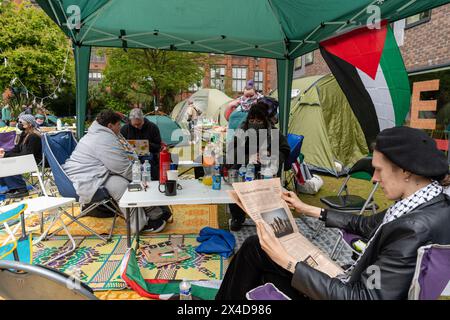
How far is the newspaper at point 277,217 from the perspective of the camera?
5.05ft

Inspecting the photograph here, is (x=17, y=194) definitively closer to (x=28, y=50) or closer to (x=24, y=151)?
(x=24, y=151)

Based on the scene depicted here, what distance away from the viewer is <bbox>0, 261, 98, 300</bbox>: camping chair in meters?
0.91

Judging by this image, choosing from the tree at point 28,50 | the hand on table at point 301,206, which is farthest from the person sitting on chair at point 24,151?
the tree at point 28,50

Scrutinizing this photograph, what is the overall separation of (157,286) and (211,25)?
3749mm

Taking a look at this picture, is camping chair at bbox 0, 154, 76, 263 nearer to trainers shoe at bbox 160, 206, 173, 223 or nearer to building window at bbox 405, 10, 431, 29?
trainers shoe at bbox 160, 206, 173, 223

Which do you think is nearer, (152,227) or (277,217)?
(277,217)

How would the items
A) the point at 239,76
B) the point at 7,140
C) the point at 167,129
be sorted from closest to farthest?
1. the point at 7,140
2. the point at 167,129
3. the point at 239,76

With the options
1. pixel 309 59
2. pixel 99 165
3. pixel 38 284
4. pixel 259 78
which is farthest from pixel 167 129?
pixel 259 78

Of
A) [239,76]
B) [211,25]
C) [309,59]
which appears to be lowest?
[211,25]

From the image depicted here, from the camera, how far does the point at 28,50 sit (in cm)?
1658

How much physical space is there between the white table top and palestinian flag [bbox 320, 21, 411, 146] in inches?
62.3

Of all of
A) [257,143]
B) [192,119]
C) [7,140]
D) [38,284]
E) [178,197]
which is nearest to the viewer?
[38,284]
